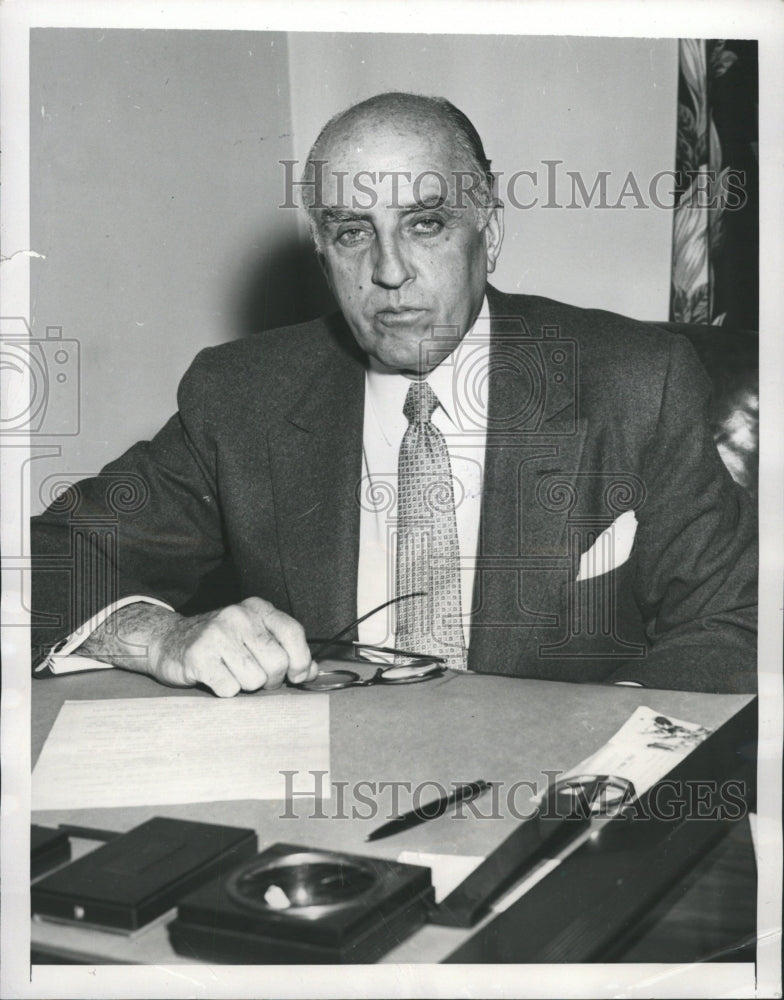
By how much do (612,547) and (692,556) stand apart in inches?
3.9

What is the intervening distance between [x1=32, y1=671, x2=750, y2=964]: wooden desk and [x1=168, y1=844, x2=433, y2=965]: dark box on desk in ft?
0.06

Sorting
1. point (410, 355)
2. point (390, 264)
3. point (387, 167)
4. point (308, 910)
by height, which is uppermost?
point (387, 167)

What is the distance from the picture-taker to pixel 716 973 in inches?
36.4

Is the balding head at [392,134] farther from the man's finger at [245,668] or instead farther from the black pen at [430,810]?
the black pen at [430,810]

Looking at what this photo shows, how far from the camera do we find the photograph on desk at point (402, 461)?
83 cm

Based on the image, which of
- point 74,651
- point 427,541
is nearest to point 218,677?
point 74,651

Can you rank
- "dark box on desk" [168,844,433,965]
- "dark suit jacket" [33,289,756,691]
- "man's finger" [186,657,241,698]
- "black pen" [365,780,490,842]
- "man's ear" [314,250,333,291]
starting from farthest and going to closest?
1. "man's ear" [314,250,333,291]
2. "dark suit jacket" [33,289,756,691]
3. "man's finger" [186,657,241,698]
4. "black pen" [365,780,490,842]
5. "dark box on desk" [168,844,433,965]

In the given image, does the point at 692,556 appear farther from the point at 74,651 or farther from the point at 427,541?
the point at 74,651

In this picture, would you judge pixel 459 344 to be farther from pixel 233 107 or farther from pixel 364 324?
pixel 233 107

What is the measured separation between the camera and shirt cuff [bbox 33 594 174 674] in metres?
1.07

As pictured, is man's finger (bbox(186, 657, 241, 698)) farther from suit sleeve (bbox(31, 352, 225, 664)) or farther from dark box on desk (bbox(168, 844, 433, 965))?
dark box on desk (bbox(168, 844, 433, 965))

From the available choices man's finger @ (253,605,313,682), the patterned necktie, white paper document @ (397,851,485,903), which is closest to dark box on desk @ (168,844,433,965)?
white paper document @ (397,851,485,903)

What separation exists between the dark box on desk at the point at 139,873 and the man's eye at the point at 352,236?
0.72 meters

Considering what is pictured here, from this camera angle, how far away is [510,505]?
1.17 m
